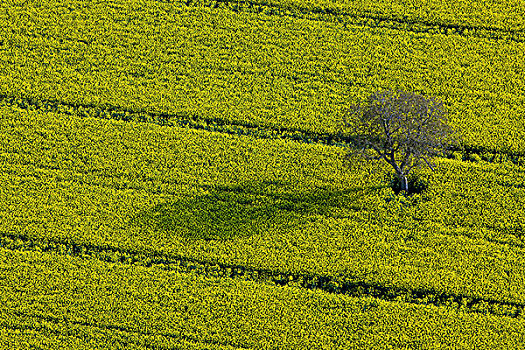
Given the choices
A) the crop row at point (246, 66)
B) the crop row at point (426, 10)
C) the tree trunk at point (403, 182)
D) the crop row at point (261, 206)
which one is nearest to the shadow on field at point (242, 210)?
the crop row at point (261, 206)

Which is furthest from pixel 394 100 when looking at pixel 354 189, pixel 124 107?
pixel 124 107

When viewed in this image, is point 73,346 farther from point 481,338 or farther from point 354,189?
point 481,338

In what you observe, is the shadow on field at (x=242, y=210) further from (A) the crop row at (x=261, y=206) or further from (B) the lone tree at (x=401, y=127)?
(B) the lone tree at (x=401, y=127)

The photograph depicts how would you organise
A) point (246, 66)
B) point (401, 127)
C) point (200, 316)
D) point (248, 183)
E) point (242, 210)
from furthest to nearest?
1. point (246, 66)
2. point (248, 183)
3. point (242, 210)
4. point (200, 316)
5. point (401, 127)

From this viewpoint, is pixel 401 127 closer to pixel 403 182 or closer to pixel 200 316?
pixel 403 182

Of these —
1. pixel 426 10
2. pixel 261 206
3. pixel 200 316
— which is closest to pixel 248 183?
pixel 261 206
